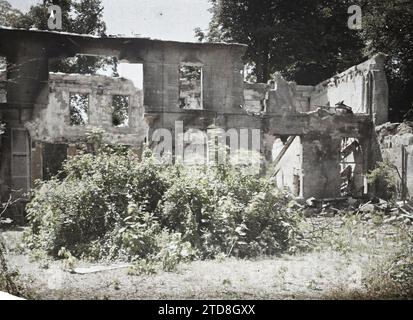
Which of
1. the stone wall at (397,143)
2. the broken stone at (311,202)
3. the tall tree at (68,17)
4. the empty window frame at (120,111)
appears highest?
the tall tree at (68,17)

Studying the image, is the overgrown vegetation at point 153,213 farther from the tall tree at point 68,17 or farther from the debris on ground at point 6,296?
the tall tree at point 68,17

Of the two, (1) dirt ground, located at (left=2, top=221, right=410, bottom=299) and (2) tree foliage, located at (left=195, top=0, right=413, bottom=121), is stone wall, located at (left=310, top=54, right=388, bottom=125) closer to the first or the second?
(2) tree foliage, located at (left=195, top=0, right=413, bottom=121)

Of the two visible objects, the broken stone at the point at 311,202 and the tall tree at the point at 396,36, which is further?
the broken stone at the point at 311,202

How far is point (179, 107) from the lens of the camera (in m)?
16.7

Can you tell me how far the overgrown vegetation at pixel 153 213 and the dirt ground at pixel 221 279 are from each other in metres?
0.56

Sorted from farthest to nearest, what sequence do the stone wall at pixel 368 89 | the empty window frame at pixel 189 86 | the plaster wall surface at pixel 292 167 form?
the empty window frame at pixel 189 86, the plaster wall surface at pixel 292 167, the stone wall at pixel 368 89

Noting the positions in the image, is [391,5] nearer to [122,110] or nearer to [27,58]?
[27,58]

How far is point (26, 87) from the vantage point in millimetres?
15133

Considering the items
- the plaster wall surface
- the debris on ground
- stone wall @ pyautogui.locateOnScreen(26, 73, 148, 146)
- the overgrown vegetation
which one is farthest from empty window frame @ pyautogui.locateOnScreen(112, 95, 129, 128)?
the debris on ground

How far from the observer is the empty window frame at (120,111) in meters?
23.5

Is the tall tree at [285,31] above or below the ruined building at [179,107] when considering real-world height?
above

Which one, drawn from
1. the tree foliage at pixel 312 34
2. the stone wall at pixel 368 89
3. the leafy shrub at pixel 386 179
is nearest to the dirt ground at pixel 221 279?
the tree foliage at pixel 312 34

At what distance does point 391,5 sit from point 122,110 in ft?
54.4
